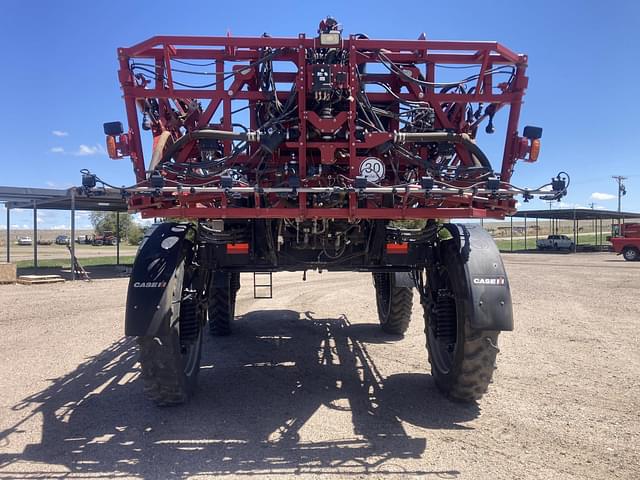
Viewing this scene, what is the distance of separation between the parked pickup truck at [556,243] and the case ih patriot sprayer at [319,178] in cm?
4205

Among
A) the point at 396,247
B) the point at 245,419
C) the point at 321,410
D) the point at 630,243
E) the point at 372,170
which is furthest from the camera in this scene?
the point at 630,243

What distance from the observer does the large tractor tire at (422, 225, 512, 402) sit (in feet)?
13.9

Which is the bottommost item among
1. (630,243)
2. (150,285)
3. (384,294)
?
(384,294)

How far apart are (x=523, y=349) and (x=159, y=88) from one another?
572 cm

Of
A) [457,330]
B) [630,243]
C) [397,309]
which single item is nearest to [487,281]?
[457,330]

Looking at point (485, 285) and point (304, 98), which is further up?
point (304, 98)

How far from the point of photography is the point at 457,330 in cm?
450

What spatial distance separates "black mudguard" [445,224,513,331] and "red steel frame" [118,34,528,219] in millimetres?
428

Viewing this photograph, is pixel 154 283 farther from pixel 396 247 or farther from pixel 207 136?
pixel 396 247

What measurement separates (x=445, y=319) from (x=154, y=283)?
8.74ft

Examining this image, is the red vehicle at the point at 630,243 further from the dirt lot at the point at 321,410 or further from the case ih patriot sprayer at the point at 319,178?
the case ih patriot sprayer at the point at 319,178

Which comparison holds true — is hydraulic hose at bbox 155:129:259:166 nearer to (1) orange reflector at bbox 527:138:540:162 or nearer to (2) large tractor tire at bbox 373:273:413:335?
(1) orange reflector at bbox 527:138:540:162

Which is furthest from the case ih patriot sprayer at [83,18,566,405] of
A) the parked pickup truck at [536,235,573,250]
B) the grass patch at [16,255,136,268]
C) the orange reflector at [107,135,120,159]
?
the parked pickup truck at [536,235,573,250]

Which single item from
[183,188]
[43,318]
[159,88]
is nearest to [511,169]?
[183,188]
